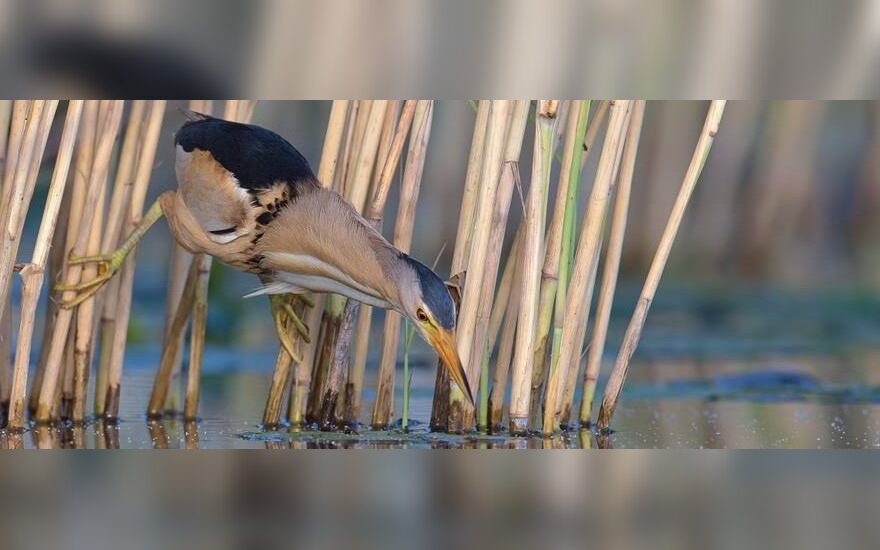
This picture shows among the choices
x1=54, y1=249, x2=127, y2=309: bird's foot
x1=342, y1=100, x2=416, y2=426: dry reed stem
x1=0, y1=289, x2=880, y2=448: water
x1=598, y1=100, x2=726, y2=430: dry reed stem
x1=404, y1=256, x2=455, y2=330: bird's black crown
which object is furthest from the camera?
x1=0, y1=289, x2=880, y2=448: water

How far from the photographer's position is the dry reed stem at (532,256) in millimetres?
2828

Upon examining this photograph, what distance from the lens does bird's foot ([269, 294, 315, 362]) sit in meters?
3.05

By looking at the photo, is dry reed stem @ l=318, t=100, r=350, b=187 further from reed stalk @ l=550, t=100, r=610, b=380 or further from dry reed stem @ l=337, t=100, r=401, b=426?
reed stalk @ l=550, t=100, r=610, b=380

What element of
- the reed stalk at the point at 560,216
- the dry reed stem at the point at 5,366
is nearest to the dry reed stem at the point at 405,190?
the reed stalk at the point at 560,216

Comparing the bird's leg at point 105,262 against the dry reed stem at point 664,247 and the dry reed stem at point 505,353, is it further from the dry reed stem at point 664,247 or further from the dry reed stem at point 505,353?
the dry reed stem at point 664,247

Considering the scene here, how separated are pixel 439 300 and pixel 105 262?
899 mm

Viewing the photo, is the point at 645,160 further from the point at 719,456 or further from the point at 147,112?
the point at 147,112

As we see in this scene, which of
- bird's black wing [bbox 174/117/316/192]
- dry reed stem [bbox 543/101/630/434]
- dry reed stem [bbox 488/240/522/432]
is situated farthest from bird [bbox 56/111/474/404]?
dry reed stem [bbox 543/101/630/434]

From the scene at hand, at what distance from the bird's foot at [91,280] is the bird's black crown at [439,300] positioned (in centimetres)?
83

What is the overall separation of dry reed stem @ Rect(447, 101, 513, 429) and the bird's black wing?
1.35ft

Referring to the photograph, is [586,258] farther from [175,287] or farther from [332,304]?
[175,287]

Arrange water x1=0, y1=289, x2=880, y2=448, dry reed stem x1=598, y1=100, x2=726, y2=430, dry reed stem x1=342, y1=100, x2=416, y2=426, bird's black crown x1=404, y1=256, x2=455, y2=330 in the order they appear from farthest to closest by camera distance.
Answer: water x1=0, y1=289, x2=880, y2=448 → dry reed stem x1=342, y1=100, x2=416, y2=426 → dry reed stem x1=598, y1=100, x2=726, y2=430 → bird's black crown x1=404, y1=256, x2=455, y2=330

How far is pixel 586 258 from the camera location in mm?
2883
